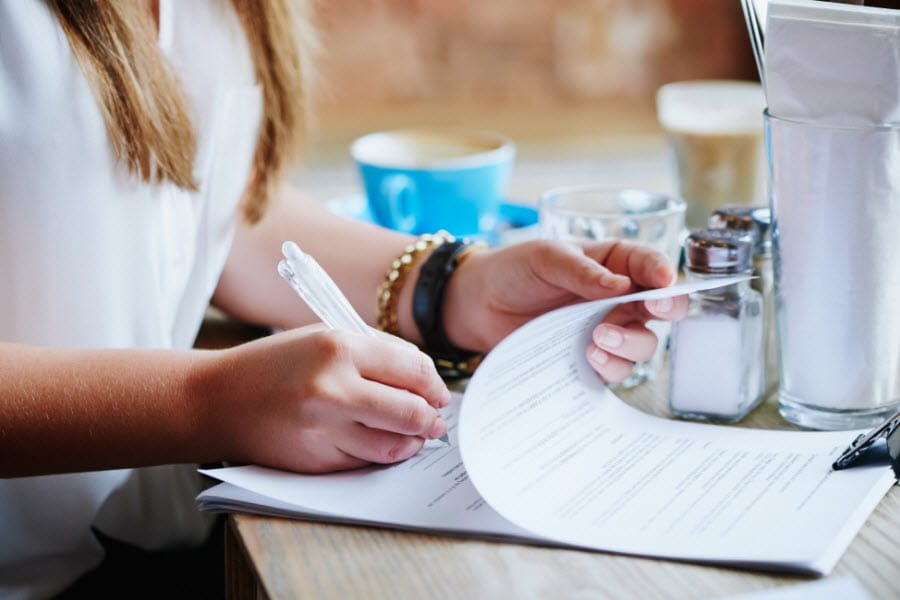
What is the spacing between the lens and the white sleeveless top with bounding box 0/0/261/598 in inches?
24.7

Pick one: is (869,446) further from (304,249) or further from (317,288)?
(304,249)

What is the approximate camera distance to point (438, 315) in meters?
0.76

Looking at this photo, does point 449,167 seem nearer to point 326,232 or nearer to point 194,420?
point 326,232

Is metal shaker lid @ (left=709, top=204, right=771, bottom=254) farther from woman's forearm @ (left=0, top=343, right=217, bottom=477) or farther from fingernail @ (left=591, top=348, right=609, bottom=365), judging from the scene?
woman's forearm @ (left=0, top=343, right=217, bottom=477)

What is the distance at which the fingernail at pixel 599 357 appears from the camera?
64 centimetres

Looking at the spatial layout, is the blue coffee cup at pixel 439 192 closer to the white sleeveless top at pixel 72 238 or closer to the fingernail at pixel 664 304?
the white sleeveless top at pixel 72 238

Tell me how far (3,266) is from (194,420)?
0.19 metres

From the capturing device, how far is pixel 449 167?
3.06ft

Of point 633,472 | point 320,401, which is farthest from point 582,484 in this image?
point 320,401

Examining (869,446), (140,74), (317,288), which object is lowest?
(869,446)

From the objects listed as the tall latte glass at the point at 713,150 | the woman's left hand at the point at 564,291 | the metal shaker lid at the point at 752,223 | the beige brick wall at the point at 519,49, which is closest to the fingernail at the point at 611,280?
the woman's left hand at the point at 564,291

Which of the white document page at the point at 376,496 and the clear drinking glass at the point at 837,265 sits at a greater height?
the clear drinking glass at the point at 837,265

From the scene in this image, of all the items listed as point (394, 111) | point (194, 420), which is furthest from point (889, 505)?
point (394, 111)

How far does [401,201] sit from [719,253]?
0.40 metres
